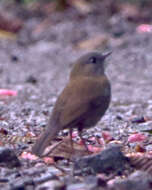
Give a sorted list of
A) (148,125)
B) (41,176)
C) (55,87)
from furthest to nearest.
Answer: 1. (55,87)
2. (148,125)
3. (41,176)

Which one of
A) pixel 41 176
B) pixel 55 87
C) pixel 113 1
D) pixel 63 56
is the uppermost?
pixel 113 1

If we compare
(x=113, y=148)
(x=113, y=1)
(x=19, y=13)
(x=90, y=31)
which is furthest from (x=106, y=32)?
(x=113, y=148)

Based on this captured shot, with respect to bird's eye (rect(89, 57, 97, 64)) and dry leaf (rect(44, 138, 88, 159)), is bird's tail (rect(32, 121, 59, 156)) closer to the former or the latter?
dry leaf (rect(44, 138, 88, 159))

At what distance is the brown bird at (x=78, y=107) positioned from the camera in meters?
4.22

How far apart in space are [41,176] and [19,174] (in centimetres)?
19

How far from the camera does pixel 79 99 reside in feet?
14.4

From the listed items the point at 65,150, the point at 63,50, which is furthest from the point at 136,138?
the point at 63,50

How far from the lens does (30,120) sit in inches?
232

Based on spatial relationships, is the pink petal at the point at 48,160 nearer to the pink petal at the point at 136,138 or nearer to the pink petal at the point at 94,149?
the pink petal at the point at 94,149

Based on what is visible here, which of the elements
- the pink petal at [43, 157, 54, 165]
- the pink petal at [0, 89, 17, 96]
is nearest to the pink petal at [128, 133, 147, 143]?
the pink petal at [43, 157, 54, 165]

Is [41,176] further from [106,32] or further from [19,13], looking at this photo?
[19,13]

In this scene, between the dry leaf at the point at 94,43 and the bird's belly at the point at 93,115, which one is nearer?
the bird's belly at the point at 93,115

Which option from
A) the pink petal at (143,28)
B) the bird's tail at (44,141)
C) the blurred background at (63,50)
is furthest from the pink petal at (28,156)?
the pink petal at (143,28)

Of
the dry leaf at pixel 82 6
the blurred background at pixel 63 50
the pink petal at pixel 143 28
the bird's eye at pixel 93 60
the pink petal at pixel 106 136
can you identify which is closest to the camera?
the bird's eye at pixel 93 60
